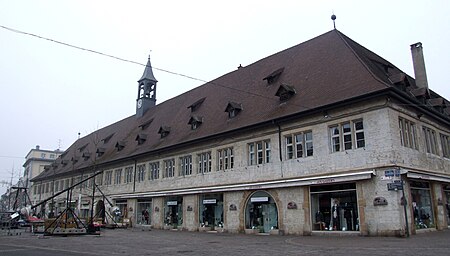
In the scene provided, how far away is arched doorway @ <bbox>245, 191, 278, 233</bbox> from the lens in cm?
2516

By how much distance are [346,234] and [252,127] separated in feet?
30.4

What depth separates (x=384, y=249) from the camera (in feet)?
44.8

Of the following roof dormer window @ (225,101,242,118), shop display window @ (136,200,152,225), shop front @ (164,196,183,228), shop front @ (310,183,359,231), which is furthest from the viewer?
shop display window @ (136,200,152,225)

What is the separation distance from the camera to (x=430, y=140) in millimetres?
24812

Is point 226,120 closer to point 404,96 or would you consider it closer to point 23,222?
point 404,96

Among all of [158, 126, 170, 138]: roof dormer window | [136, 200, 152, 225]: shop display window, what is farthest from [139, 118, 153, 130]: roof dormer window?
[136, 200, 152, 225]: shop display window

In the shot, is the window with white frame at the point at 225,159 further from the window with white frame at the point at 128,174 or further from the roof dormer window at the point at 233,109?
the window with white frame at the point at 128,174

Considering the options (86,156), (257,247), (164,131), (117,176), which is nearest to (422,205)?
(257,247)

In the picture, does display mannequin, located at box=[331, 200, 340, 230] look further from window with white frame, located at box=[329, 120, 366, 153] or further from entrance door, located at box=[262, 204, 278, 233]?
entrance door, located at box=[262, 204, 278, 233]

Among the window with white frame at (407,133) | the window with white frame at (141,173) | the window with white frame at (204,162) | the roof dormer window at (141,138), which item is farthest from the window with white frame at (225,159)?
the roof dormer window at (141,138)

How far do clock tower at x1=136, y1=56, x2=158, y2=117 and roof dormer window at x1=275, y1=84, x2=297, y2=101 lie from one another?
26.9m

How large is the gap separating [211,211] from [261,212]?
17.1 feet

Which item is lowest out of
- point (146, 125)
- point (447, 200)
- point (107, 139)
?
point (447, 200)

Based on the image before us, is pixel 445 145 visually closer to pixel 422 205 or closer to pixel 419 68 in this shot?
pixel 419 68
